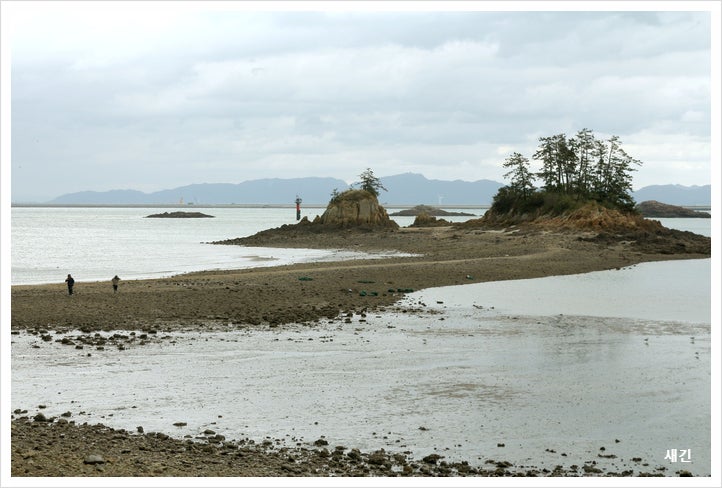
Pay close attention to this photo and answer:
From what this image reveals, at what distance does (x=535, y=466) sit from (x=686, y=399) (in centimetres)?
469

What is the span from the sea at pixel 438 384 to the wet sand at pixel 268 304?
0.75m

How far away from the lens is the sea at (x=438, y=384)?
37.1ft

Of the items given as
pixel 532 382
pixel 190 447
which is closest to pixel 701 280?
pixel 532 382

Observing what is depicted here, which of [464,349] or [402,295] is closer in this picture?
[464,349]

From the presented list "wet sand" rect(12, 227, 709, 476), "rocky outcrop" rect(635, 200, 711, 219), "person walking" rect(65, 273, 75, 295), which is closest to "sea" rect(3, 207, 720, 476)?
"wet sand" rect(12, 227, 709, 476)

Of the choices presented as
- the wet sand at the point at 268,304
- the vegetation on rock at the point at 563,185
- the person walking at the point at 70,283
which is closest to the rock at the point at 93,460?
the wet sand at the point at 268,304

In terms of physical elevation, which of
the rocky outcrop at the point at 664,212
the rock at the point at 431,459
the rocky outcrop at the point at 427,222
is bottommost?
the rock at the point at 431,459

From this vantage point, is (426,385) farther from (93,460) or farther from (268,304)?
(268,304)

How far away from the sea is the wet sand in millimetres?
751

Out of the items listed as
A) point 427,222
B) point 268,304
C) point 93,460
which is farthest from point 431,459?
point 427,222

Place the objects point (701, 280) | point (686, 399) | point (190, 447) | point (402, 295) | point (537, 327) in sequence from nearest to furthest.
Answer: point (190, 447), point (686, 399), point (537, 327), point (402, 295), point (701, 280)

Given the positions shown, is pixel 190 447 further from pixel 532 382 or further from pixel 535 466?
pixel 532 382

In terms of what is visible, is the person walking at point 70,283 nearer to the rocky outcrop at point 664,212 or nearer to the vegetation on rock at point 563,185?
the vegetation on rock at point 563,185

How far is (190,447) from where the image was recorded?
34.7 ft
